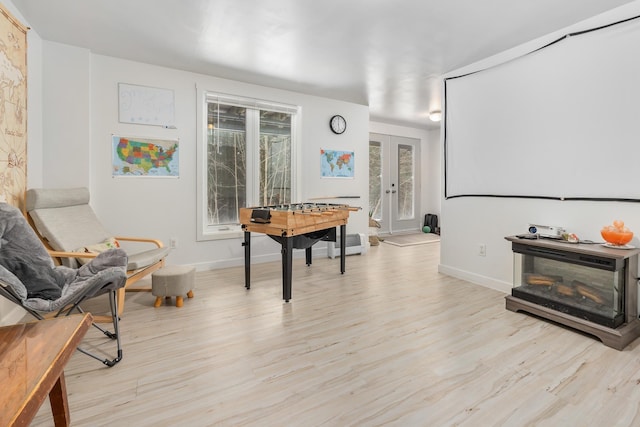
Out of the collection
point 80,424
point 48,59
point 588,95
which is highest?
point 48,59

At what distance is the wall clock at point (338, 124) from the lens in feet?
16.3

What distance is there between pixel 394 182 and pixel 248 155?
3.87m

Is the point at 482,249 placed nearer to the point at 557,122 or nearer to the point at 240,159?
the point at 557,122

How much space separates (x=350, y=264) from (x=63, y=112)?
11.9 feet

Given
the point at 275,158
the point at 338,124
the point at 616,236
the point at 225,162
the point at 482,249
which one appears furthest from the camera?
the point at 338,124

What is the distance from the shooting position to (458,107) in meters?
3.62

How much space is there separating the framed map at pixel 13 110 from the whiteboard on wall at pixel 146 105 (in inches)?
34.2

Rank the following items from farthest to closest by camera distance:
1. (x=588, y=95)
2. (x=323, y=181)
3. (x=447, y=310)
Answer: (x=323, y=181)
(x=447, y=310)
(x=588, y=95)

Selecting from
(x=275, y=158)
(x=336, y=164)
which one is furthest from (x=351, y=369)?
(x=336, y=164)

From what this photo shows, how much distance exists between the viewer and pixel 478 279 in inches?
137

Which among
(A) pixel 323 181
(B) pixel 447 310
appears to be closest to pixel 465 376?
(B) pixel 447 310

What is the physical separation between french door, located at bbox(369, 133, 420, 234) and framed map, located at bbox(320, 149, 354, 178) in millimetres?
1837

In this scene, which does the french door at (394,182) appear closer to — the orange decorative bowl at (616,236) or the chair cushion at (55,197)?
the orange decorative bowl at (616,236)

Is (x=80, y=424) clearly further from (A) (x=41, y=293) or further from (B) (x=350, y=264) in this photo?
(B) (x=350, y=264)
